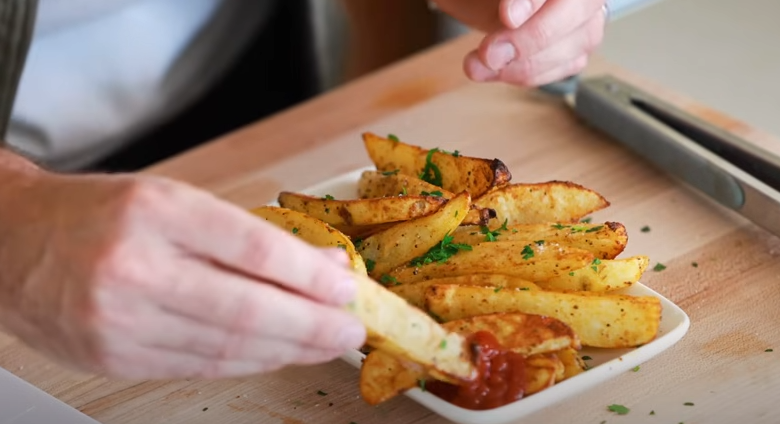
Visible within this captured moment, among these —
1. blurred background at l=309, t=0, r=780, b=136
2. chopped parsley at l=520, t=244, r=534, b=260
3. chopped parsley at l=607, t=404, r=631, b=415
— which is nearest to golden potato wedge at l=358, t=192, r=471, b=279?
chopped parsley at l=520, t=244, r=534, b=260

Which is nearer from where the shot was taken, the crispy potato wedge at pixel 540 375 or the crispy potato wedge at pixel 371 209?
the crispy potato wedge at pixel 540 375

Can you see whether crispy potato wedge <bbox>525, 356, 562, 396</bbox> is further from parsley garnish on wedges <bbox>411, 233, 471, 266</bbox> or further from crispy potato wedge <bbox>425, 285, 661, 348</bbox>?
parsley garnish on wedges <bbox>411, 233, 471, 266</bbox>

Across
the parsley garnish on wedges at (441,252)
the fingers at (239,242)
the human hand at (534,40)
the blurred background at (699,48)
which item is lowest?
the blurred background at (699,48)

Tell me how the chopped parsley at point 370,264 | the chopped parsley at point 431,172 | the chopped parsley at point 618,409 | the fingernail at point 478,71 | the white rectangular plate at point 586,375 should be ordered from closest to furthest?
the white rectangular plate at point 586,375 → the chopped parsley at point 618,409 → the chopped parsley at point 370,264 → the chopped parsley at point 431,172 → the fingernail at point 478,71

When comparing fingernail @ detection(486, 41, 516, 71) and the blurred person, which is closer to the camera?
the blurred person

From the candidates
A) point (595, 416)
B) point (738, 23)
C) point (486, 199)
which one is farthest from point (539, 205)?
point (738, 23)

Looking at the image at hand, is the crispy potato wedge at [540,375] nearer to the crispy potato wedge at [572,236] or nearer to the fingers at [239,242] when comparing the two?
the crispy potato wedge at [572,236]

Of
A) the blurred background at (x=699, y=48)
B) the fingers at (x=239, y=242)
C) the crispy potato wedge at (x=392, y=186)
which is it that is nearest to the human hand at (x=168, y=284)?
the fingers at (x=239, y=242)
